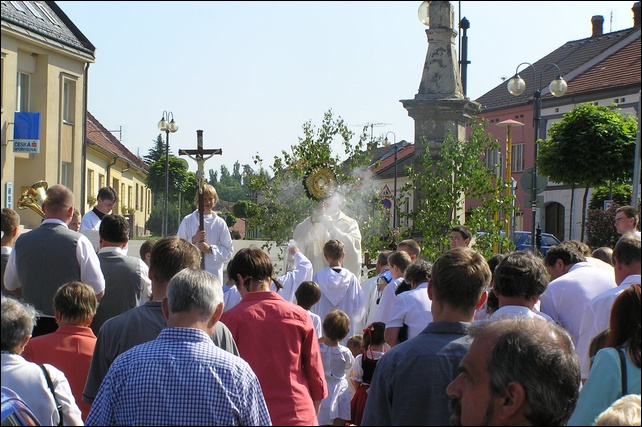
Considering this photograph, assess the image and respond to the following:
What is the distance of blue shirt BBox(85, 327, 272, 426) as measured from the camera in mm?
3279

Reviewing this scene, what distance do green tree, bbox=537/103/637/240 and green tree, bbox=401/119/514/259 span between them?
3028mm

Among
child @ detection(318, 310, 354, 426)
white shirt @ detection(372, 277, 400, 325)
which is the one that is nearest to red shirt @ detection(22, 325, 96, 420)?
child @ detection(318, 310, 354, 426)

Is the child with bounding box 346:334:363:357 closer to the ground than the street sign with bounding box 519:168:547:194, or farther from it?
closer to the ground

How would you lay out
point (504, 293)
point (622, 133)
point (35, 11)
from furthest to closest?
point (622, 133), point (504, 293), point (35, 11)

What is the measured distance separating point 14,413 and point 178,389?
2.00ft

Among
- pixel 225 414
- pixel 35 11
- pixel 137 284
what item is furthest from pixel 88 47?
pixel 137 284

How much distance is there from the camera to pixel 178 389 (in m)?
3.29

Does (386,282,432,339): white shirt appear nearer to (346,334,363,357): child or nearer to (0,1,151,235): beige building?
(0,1,151,235): beige building

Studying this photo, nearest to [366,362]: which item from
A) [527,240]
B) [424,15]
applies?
[424,15]

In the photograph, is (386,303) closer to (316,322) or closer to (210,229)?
(316,322)

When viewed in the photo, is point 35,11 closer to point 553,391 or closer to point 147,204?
point 553,391

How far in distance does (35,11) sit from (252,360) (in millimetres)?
2492

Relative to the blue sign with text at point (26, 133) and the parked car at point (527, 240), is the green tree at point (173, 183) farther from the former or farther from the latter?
the blue sign with text at point (26, 133)

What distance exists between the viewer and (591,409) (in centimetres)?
325
